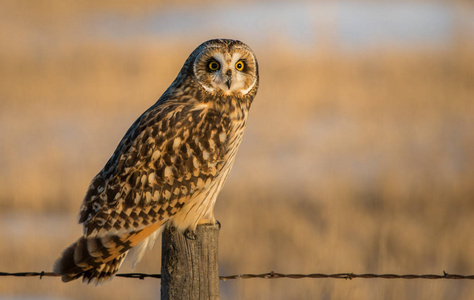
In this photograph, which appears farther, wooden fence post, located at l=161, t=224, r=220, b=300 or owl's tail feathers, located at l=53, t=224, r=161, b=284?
owl's tail feathers, located at l=53, t=224, r=161, b=284

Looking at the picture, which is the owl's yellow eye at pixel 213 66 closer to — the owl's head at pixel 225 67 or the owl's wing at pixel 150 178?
the owl's head at pixel 225 67

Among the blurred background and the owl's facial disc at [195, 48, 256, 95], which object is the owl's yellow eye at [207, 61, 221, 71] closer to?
the owl's facial disc at [195, 48, 256, 95]

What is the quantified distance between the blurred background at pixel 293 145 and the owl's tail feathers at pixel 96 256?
7.72 feet

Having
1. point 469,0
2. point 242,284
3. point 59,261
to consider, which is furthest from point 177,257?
point 469,0

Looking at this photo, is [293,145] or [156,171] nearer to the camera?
[156,171]

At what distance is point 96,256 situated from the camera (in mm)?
3666

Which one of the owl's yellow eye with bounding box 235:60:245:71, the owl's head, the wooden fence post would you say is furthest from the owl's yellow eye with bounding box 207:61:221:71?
the wooden fence post

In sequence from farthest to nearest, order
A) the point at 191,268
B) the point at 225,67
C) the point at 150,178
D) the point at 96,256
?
the point at 225,67 < the point at 150,178 < the point at 96,256 < the point at 191,268

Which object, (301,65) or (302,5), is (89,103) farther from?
(302,5)

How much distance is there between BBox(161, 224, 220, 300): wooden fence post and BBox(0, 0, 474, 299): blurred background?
2.65 meters

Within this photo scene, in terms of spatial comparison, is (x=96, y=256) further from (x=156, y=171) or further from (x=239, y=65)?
(x=239, y=65)

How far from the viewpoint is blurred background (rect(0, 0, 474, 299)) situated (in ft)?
22.4

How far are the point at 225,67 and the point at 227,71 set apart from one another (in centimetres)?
3

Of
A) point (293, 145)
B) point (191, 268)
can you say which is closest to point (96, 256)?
point (191, 268)
